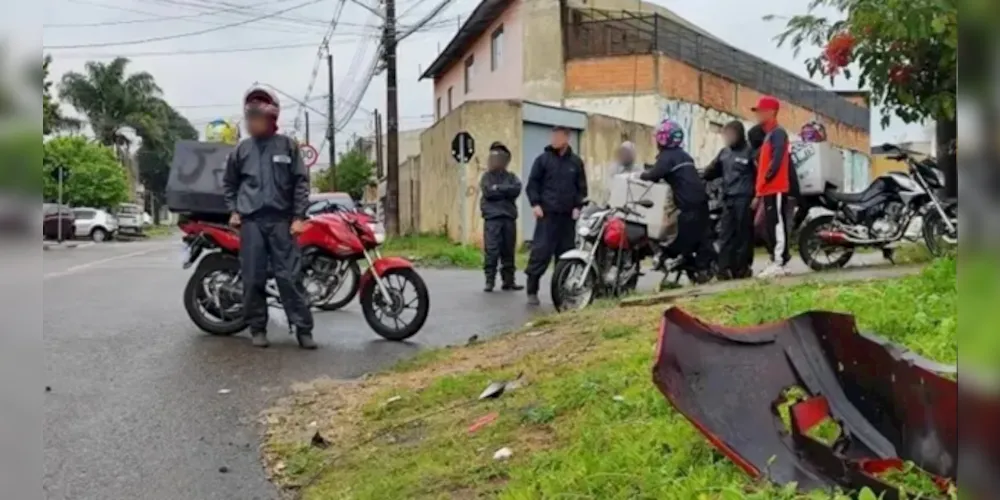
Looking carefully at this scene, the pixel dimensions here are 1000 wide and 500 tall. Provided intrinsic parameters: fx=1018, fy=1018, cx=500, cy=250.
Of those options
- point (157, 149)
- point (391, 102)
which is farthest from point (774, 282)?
point (157, 149)

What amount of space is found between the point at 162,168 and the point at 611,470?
59702mm

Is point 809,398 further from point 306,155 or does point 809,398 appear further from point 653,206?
point 306,155

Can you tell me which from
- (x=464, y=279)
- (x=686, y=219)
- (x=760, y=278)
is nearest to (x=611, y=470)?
(x=760, y=278)

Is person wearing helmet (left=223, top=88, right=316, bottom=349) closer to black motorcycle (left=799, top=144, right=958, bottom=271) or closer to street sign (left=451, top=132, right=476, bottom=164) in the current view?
black motorcycle (left=799, top=144, right=958, bottom=271)

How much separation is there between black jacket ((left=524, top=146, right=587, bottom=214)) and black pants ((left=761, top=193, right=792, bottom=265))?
83.7 inches

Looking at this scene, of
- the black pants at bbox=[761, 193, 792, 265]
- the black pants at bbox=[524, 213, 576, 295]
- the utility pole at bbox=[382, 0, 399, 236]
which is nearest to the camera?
the black pants at bbox=[761, 193, 792, 265]

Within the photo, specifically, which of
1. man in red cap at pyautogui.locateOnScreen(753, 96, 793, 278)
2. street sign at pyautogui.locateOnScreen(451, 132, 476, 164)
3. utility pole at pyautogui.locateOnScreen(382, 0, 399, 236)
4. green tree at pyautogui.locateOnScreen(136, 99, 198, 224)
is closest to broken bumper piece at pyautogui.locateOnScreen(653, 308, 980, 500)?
man in red cap at pyautogui.locateOnScreen(753, 96, 793, 278)

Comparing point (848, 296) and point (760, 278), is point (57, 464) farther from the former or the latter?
point (760, 278)

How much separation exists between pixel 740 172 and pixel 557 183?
194cm

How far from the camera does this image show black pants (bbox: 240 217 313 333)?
7.27 meters

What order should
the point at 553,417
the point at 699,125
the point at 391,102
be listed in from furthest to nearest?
1. the point at 699,125
2. the point at 391,102
3. the point at 553,417

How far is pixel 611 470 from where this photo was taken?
10.5 ft

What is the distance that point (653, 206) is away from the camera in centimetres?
874

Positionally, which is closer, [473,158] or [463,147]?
[463,147]
